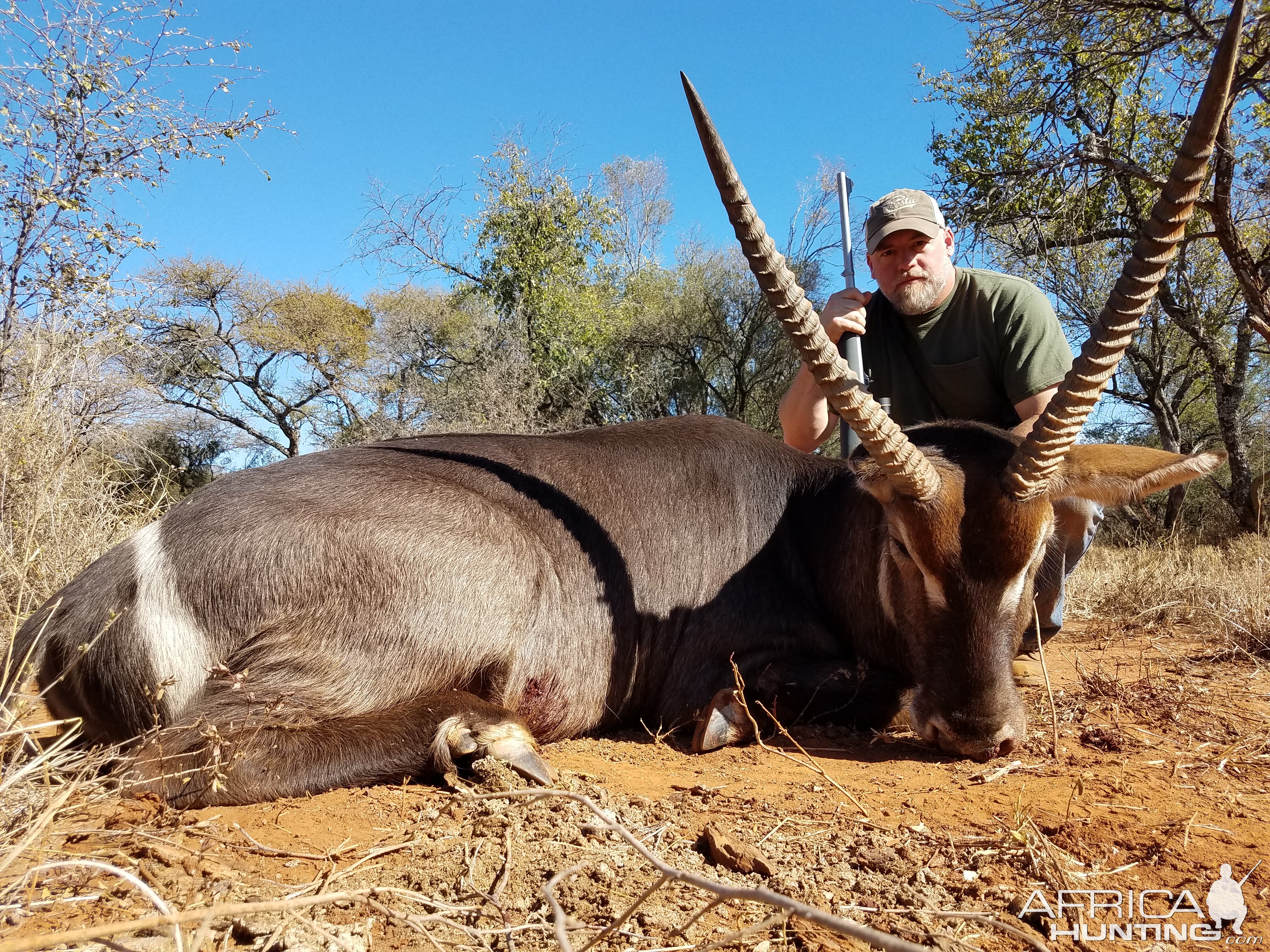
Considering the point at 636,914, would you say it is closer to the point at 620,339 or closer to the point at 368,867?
the point at 368,867

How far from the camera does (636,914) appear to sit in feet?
6.31

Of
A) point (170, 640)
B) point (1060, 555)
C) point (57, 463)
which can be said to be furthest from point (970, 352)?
point (57, 463)

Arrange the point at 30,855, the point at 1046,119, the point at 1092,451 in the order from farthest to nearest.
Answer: the point at 1046,119
the point at 1092,451
the point at 30,855

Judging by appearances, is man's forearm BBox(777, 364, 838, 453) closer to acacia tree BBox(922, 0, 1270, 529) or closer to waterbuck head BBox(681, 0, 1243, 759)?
waterbuck head BBox(681, 0, 1243, 759)

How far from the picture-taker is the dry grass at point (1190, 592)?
5012 mm

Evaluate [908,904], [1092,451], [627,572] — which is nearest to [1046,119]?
[1092,451]

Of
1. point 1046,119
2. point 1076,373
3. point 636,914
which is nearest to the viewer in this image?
point 636,914

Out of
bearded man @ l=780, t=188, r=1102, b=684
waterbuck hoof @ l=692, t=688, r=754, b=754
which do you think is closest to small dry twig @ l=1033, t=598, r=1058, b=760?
bearded man @ l=780, t=188, r=1102, b=684

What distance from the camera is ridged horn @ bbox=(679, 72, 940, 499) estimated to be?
10.3ft

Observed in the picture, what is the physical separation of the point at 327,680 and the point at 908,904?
218cm

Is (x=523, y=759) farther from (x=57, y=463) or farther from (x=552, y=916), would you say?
(x=57, y=463)

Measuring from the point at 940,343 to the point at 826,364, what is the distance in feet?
7.07

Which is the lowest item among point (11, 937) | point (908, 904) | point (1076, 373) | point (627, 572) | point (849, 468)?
point (908, 904)

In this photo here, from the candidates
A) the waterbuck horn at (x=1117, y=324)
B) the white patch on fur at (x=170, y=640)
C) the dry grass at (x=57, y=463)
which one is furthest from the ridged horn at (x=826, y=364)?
the dry grass at (x=57, y=463)
